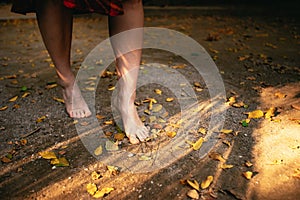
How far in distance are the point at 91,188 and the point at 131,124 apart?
489 millimetres

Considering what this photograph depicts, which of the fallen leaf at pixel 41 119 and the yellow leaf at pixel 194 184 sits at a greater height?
the yellow leaf at pixel 194 184

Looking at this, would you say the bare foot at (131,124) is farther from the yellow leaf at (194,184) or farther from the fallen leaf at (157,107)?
the yellow leaf at (194,184)

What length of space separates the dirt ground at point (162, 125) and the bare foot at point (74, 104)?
0.20 ft

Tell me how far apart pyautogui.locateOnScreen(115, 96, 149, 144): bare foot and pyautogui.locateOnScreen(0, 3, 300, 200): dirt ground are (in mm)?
168

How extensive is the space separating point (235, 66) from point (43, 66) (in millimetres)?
A: 2126

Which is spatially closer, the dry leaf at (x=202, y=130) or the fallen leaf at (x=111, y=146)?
the fallen leaf at (x=111, y=146)

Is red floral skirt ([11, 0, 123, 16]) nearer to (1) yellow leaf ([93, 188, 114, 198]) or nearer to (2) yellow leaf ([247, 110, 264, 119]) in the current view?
(1) yellow leaf ([93, 188, 114, 198])

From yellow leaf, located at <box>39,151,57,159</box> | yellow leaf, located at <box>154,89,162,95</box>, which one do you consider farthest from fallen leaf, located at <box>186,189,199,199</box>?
yellow leaf, located at <box>154,89,162,95</box>

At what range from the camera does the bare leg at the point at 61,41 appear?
1553 millimetres

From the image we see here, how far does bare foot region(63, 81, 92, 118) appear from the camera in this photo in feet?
6.14

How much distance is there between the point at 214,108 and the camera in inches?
78.6

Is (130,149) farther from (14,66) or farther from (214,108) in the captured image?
(14,66)

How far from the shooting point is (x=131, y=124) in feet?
5.38

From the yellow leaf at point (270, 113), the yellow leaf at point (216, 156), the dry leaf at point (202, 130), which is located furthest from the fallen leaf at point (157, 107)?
the yellow leaf at point (270, 113)
